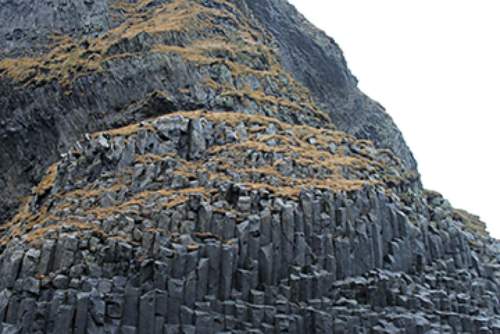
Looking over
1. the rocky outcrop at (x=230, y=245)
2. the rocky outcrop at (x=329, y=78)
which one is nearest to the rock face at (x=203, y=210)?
the rocky outcrop at (x=230, y=245)

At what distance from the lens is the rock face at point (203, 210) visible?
86.3 feet

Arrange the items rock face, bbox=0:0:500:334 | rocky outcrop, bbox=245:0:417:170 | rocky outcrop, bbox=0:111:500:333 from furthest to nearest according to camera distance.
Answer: rocky outcrop, bbox=245:0:417:170, rock face, bbox=0:0:500:334, rocky outcrop, bbox=0:111:500:333

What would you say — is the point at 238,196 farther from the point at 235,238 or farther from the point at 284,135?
the point at 284,135

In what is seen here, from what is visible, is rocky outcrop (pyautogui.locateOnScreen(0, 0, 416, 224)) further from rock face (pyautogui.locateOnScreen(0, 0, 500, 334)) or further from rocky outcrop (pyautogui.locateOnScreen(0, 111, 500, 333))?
rocky outcrop (pyautogui.locateOnScreen(0, 111, 500, 333))

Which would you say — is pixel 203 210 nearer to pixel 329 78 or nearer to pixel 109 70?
pixel 109 70

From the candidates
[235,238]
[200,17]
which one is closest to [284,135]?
[235,238]

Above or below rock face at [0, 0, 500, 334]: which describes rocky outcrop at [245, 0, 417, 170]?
above

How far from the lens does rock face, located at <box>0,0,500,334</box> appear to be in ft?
86.3

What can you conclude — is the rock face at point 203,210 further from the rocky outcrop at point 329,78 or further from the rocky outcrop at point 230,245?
the rocky outcrop at point 329,78

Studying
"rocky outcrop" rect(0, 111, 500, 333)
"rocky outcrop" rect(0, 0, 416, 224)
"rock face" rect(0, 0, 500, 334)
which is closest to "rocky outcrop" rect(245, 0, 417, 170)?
"rocky outcrop" rect(0, 0, 416, 224)

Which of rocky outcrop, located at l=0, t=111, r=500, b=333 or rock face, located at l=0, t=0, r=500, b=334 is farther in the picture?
rock face, located at l=0, t=0, r=500, b=334

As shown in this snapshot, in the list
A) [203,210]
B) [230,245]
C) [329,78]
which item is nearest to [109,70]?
[203,210]

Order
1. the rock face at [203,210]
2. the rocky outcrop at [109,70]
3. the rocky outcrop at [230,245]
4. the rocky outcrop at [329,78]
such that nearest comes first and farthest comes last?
the rocky outcrop at [230,245], the rock face at [203,210], the rocky outcrop at [109,70], the rocky outcrop at [329,78]

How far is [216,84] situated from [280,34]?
2568cm
